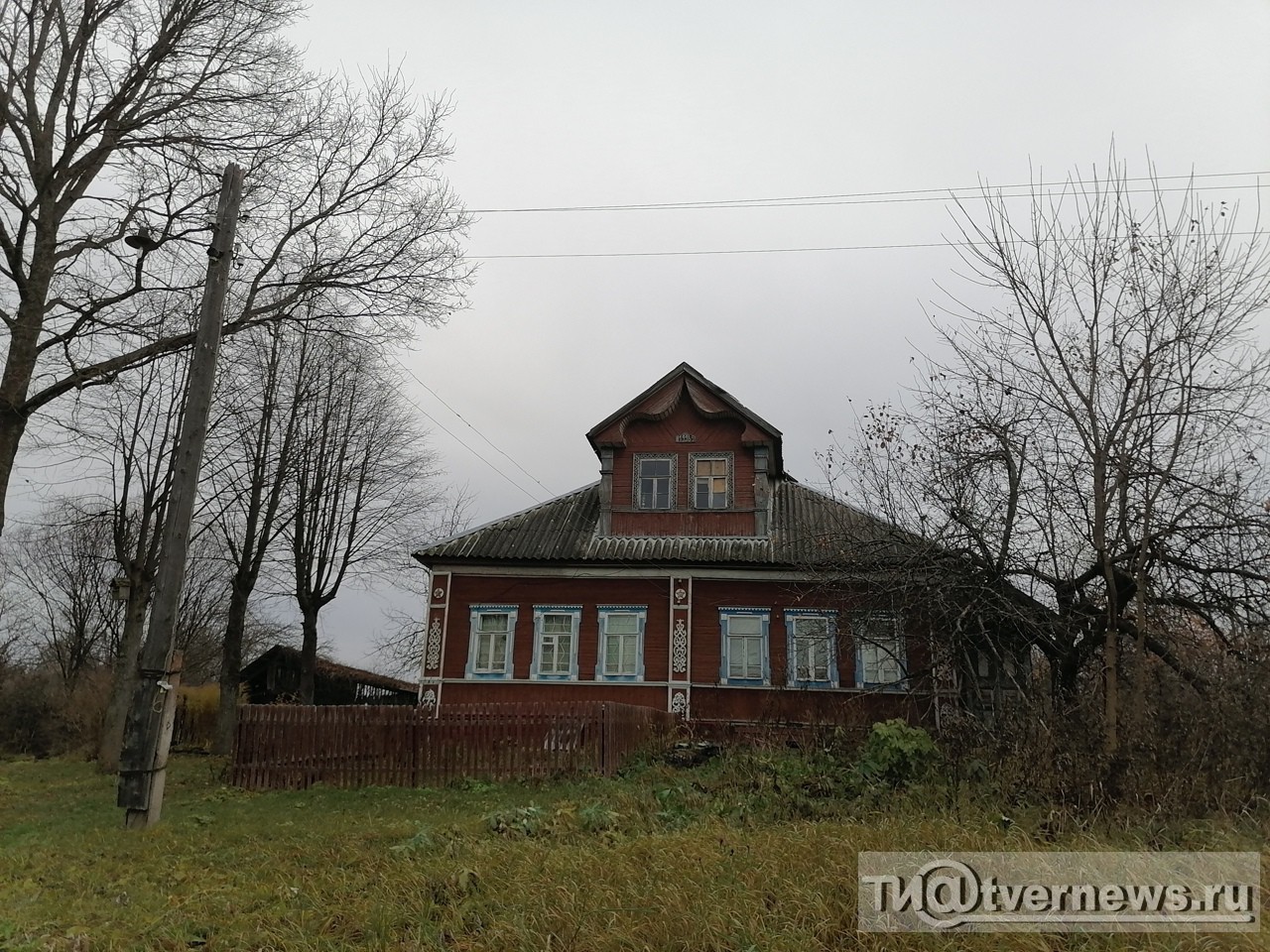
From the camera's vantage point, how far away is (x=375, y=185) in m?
14.4

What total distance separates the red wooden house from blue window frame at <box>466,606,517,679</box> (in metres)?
0.03

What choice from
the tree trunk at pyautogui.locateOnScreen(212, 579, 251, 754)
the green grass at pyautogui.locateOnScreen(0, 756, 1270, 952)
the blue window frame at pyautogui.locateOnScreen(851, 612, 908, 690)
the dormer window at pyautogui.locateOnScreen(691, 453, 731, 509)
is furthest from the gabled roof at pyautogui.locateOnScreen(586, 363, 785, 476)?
the green grass at pyautogui.locateOnScreen(0, 756, 1270, 952)

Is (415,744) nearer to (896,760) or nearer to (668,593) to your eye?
(668,593)

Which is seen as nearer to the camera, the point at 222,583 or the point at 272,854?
the point at 272,854

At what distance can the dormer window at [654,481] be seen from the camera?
2067 cm

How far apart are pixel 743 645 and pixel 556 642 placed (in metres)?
4.26

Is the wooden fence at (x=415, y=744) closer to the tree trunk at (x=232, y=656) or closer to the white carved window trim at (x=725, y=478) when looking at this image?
the white carved window trim at (x=725, y=478)

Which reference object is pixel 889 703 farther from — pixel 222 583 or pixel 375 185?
pixel 222 583

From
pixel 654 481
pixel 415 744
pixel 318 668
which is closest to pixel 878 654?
pixel 654 481

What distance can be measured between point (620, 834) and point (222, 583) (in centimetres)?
4390

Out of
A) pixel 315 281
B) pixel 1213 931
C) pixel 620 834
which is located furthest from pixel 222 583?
pixel 1213 931

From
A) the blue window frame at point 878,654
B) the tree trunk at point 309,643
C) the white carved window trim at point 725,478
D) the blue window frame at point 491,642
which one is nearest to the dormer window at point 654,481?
the white carved window trim at point 725,478

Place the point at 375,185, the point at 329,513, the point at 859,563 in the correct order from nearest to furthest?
the point at 859,563, the point at 375,185, the point at 329,513

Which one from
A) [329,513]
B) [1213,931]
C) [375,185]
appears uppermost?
[375,185]
